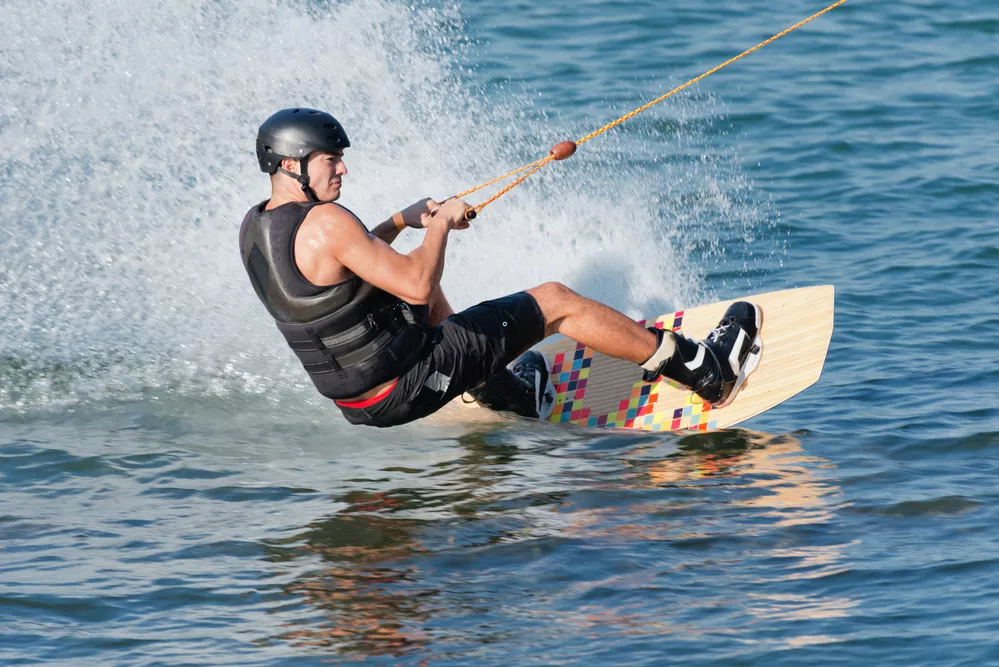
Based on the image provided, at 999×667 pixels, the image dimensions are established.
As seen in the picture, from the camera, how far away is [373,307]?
5633 millimetres

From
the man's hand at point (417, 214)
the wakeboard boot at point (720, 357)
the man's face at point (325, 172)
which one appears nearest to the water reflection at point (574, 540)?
the wakeboard boot at point (720, 357)

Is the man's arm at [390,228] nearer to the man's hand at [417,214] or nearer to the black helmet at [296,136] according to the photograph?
the man's hand at [417,214]

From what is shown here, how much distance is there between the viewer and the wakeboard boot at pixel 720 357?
6.39 metres

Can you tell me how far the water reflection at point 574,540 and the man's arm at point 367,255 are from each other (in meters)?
1.04

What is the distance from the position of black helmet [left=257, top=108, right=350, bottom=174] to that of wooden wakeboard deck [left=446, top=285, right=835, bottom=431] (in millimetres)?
2156

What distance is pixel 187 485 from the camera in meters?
6.09

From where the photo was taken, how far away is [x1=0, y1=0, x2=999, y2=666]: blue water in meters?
4.75

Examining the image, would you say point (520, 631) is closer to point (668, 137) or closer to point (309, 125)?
point (309, 125)

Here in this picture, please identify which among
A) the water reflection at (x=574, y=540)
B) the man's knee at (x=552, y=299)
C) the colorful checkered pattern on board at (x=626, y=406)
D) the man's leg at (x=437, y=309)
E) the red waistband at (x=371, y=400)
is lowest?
the water reflection at (x=574, y=540)

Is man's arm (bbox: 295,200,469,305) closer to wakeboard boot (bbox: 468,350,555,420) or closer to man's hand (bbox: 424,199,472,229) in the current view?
man's hand (bbox: 424,199,472,229)

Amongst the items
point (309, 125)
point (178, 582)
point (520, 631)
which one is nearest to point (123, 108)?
point (309, 125)

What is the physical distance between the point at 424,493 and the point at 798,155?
6679 mm

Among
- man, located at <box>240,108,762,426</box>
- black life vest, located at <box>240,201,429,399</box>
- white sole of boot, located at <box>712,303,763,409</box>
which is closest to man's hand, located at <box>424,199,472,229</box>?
man, located at <box>240,108,762,426</box>

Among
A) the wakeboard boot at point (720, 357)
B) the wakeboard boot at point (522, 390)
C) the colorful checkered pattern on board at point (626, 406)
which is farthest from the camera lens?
the wakeboard boot at point (522, 390)
